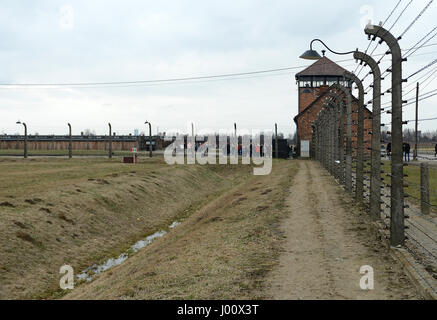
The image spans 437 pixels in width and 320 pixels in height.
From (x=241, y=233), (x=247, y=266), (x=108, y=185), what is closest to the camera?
(x=247, y=266)

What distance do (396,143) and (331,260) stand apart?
264 centimetres

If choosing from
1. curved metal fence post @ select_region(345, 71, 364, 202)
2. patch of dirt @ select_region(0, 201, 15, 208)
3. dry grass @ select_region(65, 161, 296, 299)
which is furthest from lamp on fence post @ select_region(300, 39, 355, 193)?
patch of dirt @ select_region(0, 201, 15, 208)

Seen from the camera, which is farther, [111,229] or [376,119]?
[111,229]

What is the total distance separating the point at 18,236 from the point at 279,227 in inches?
302

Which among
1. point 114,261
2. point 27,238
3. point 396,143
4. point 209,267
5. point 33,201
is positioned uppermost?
point 396,143

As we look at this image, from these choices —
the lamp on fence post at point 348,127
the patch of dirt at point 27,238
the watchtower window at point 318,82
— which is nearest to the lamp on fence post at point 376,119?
the lamp on fence post at point 348,127

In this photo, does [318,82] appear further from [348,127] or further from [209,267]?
[209,267]

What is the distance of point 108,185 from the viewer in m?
23.4

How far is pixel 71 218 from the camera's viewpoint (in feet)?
55.4

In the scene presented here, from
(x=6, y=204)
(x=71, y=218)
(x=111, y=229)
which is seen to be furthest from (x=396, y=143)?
(x=6, y=204)

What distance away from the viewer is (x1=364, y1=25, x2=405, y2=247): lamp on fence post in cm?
871

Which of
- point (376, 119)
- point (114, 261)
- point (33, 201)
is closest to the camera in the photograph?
point (376, 119)
